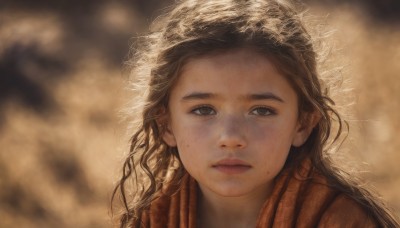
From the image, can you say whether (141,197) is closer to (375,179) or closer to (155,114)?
(155,114)

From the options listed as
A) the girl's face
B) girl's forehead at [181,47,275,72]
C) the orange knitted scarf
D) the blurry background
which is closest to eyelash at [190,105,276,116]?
the girl's face

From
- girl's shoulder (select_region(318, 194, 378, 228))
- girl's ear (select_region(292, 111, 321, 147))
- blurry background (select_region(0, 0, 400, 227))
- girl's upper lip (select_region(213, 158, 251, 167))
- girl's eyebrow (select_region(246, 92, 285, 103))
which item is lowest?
girl's shoulder (select_region(318, 194, 378, 228))

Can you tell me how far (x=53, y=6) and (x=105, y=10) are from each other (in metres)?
0.45

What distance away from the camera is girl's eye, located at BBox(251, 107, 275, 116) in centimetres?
293

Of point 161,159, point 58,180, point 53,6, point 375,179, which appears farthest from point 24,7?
point 161,159

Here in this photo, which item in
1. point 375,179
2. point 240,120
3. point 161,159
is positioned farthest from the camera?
point 375,179

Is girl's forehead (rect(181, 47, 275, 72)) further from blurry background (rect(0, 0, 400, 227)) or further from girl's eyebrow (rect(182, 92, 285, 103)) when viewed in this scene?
blurry background (rect(0, 0, 400, 227))

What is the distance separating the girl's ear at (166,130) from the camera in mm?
3244

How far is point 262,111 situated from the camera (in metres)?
2.95

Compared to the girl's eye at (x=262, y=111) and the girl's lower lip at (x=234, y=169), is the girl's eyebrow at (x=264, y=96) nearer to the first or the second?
the girl's eye at (x=262, y=111)

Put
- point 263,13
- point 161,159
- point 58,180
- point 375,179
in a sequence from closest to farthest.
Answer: point 263,13
point 161,159
point 375,179
point 58,180

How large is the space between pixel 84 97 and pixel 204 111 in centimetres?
341

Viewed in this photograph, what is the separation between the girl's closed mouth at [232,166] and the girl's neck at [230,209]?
1.03 feet

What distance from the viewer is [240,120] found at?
291 centimetres
